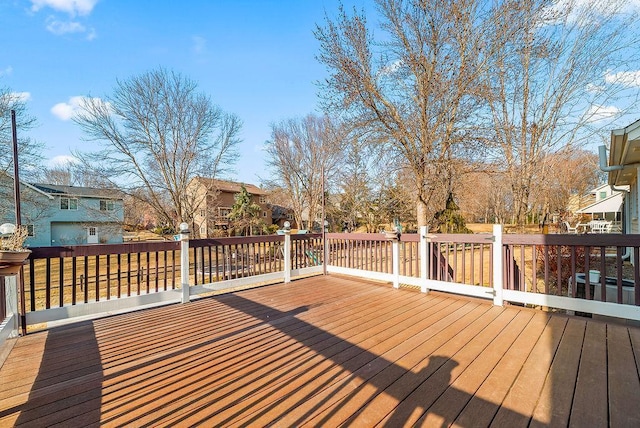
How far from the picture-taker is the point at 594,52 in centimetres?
808

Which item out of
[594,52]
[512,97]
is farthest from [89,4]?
[594,52]

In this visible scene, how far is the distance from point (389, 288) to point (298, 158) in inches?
523

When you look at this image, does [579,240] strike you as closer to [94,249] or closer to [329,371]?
[329,371]

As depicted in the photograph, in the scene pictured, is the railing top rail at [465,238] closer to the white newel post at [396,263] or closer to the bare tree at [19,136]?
the white newel post at [396,263]

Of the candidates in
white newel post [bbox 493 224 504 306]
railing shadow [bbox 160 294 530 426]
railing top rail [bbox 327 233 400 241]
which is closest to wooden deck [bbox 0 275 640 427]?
railing shadow [bbox 160 294 530 426]

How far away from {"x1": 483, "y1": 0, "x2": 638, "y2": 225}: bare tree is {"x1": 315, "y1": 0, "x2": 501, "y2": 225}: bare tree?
0.72 m

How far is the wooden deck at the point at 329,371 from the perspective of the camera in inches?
64.6

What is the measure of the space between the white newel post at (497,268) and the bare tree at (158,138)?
11935 mm

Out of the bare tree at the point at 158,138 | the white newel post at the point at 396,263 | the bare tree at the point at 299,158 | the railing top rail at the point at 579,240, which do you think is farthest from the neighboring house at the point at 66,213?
the railing top rail at the point at 579,240

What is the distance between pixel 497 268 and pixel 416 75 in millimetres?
4481

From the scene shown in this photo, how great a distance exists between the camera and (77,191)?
16906 mm

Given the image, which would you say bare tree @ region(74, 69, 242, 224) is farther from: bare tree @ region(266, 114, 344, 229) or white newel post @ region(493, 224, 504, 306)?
white newel post @ region(493, 224, 504, 306)

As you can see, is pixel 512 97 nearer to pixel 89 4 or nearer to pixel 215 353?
pixel 215 353

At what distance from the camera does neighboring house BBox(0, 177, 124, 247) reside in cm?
1238
